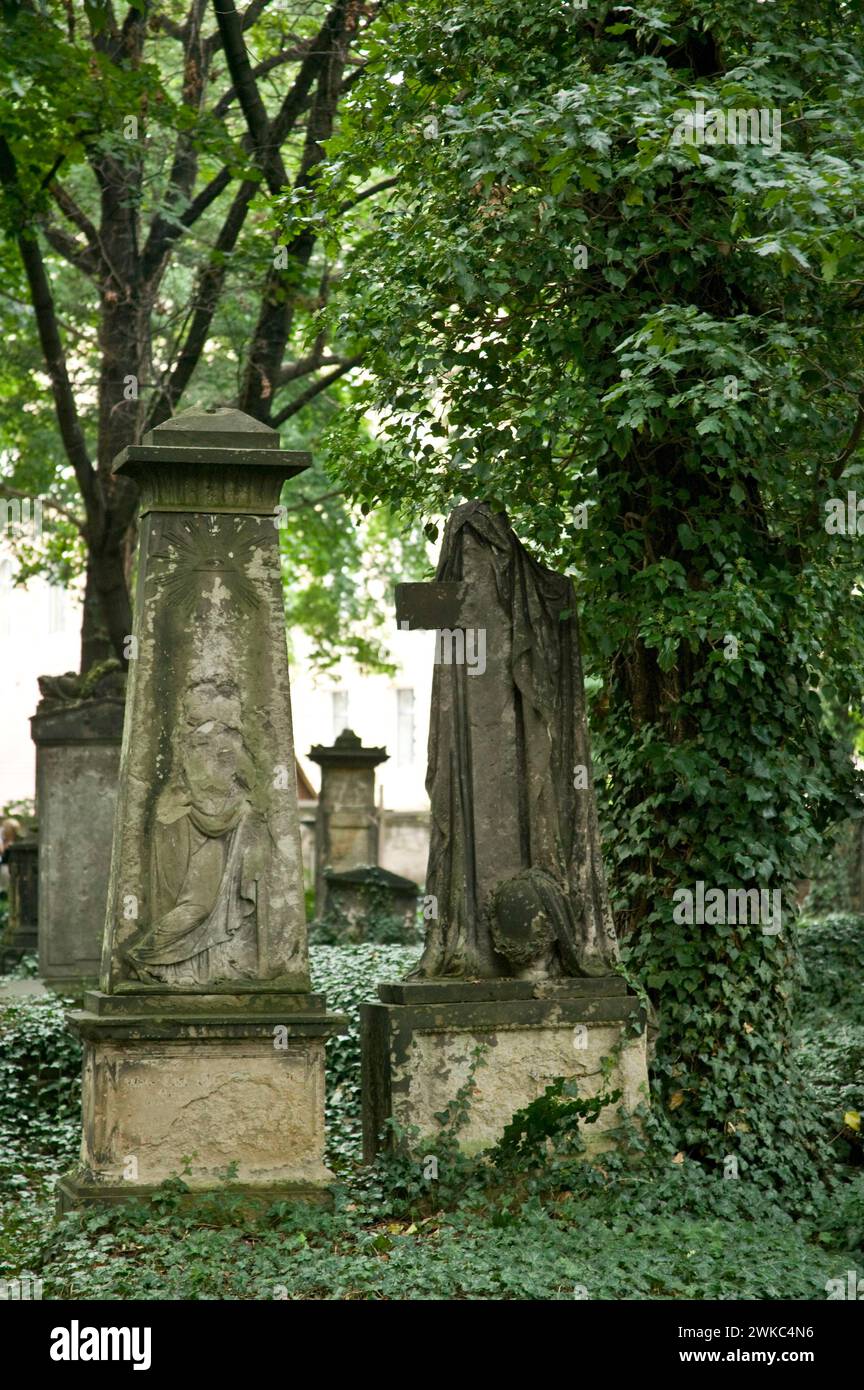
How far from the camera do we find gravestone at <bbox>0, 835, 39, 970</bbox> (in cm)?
1648

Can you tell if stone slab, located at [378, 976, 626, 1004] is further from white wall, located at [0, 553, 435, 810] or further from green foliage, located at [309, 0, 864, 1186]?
white wall, located at [0, 553, 435, 810]

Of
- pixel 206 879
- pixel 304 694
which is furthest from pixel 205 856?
pixel 304 694

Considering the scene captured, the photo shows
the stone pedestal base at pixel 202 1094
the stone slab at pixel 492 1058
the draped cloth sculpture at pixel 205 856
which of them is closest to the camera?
the stone pedestal base at pixel 202 1094

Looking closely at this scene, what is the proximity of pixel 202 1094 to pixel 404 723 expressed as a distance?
35944mm

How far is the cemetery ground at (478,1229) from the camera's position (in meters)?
6.18

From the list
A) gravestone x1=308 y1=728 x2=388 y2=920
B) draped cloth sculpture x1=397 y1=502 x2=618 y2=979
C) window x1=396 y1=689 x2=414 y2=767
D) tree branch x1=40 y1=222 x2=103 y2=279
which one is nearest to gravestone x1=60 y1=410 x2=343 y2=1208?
draped cloth sculpture x1=397 y1=502 x2=618 y2=979

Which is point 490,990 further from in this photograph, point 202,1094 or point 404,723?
point 404,723

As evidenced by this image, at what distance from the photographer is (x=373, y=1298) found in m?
5.99

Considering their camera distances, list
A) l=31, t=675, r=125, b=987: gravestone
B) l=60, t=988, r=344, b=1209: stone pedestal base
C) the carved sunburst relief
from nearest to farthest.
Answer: l=60, t=988, r=344, b=1209: stone pedestal base, the carved sunburst relief, l=31, t=675, r=125, b=987: gravestone

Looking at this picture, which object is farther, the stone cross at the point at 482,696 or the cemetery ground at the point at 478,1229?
the stone cross at the point at 482,696

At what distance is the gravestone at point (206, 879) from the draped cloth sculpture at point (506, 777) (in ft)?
2.93

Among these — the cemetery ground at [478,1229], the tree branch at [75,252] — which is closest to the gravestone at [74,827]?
the cemetery ground at [478,1229]

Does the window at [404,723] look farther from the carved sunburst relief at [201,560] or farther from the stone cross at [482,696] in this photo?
the carved sunburst relief at [201,560]

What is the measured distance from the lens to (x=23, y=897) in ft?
56.6
